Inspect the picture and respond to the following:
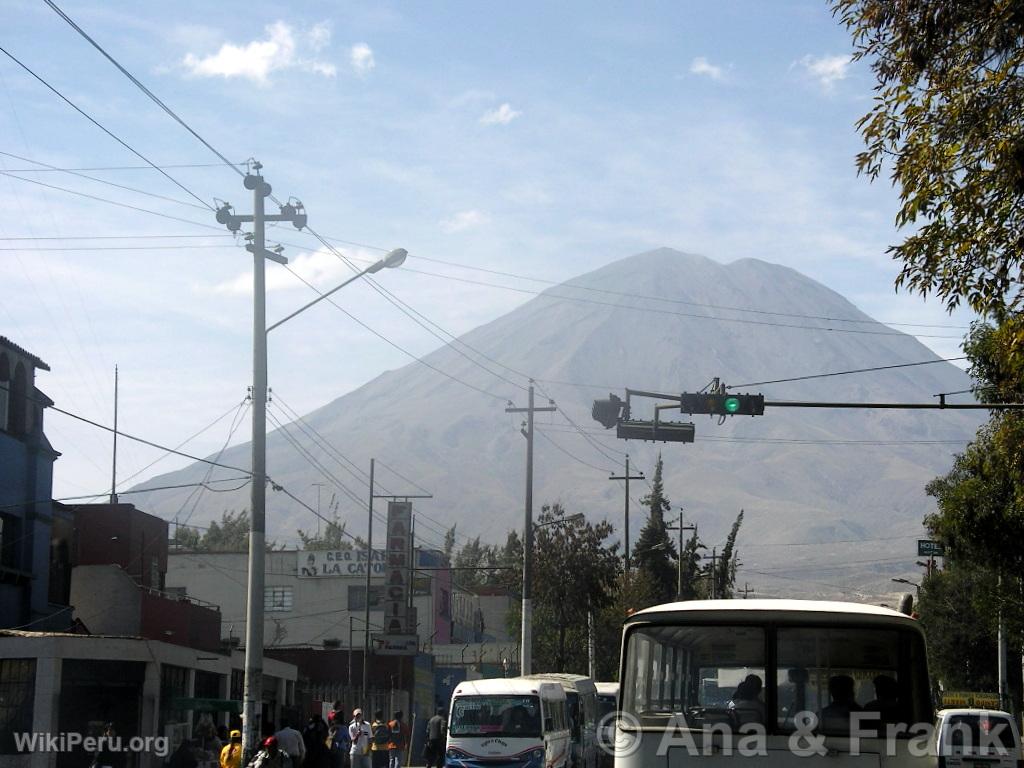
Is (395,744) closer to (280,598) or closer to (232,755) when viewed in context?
(232,755)

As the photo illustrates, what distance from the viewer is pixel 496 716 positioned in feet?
91.9

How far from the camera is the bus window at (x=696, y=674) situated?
1135cm

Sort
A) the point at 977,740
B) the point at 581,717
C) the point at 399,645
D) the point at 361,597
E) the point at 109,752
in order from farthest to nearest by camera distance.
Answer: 1. the point at 361,597
2. the point at 399,645
3. the point at 581,717
4. the point at 109,752
5. the point at 977,740

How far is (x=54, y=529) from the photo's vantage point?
40656 millimetres

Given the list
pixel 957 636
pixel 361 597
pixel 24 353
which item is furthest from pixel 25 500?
pixel 957 636

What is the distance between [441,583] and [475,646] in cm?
618

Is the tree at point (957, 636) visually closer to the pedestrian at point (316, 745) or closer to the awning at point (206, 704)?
the awning at point (206, 704)

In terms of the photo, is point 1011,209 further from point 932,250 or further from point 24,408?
point 24,408

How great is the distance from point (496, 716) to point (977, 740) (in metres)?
9.40

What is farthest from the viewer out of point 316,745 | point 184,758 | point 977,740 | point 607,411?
point 977,740

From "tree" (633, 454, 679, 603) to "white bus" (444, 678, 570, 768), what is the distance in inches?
2359

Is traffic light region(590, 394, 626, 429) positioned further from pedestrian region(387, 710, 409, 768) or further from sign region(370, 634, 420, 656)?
sign region(370, 634, 420, 656)

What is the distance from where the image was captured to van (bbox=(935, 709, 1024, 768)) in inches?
1013

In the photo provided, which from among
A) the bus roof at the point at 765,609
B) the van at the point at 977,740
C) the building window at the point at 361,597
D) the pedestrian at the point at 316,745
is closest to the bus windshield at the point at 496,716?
the pedestrian at the point at 316,745
